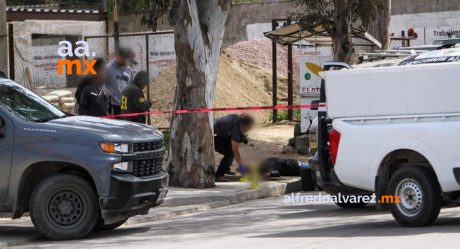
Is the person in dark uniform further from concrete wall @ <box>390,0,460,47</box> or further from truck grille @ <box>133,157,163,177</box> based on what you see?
concrete wall @ <box>390,0,460,47</box>

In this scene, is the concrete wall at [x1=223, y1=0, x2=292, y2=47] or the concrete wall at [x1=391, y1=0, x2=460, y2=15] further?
the concrete wall at [x1=223, y1=0, x2=292, y2=47]

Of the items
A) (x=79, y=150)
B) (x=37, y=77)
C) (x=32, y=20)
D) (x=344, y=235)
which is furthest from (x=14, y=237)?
(x=32, y=20)

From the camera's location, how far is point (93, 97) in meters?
15.4

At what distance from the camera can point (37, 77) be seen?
30.8 metres

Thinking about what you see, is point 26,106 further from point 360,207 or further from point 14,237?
point 360,207

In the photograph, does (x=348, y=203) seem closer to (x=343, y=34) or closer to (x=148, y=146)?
(x=148, y=146)

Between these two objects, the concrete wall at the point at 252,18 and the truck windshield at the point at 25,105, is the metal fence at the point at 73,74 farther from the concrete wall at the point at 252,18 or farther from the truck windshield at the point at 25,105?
the truck windshield at the point at 25,105

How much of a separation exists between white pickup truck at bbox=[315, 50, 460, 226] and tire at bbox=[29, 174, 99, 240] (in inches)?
122

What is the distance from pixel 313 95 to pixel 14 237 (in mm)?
11456

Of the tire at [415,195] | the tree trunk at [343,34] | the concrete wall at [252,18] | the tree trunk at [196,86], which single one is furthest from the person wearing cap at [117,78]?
the concrete wall at [252,18]

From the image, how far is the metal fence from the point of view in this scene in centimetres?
2641

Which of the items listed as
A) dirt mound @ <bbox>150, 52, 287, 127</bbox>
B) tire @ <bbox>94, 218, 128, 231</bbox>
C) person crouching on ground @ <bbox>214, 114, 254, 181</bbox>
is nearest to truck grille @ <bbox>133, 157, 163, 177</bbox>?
tire @ <bbox>94, 218, 128, 231</bbox>

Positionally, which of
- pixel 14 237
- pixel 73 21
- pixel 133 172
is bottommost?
pixel 14 237

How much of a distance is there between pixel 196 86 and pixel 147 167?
14.9 ft
